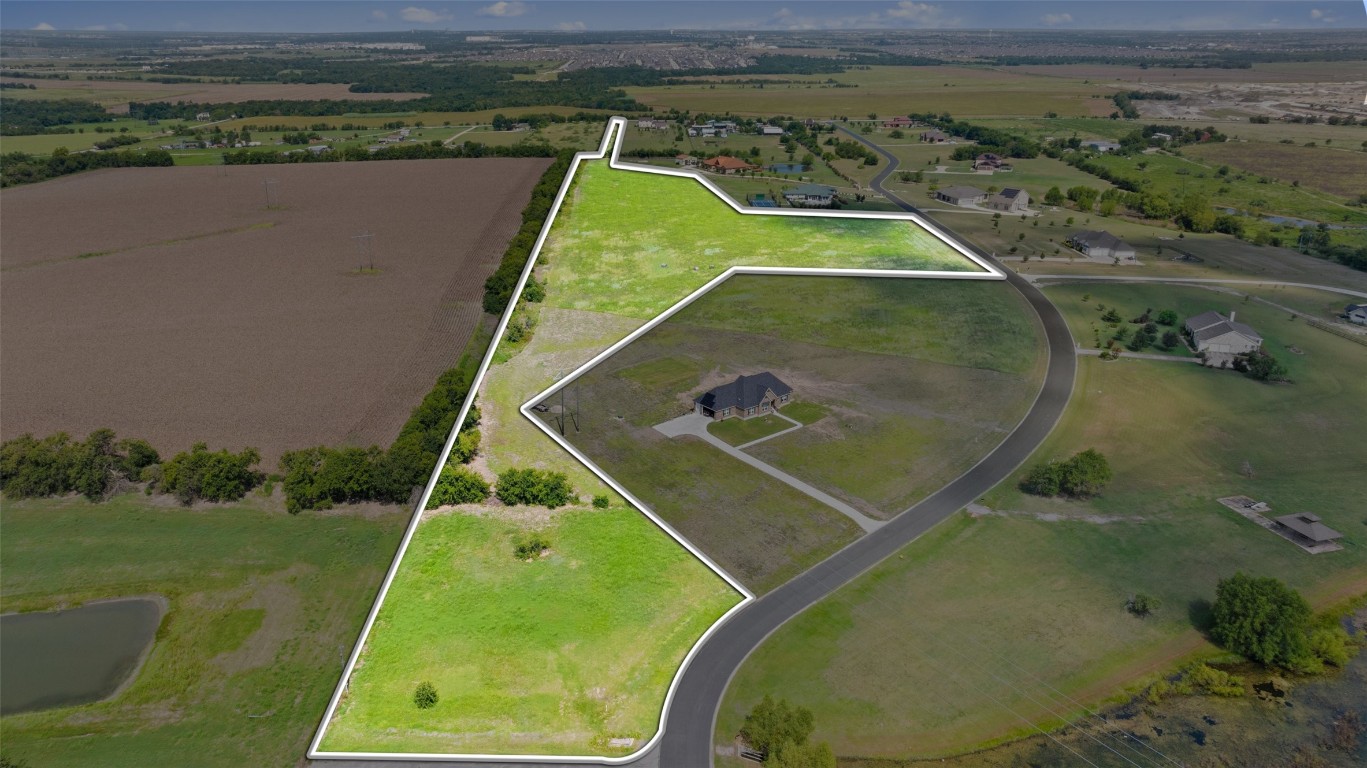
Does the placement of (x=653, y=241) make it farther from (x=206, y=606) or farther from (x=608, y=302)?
(x=206, y=606)

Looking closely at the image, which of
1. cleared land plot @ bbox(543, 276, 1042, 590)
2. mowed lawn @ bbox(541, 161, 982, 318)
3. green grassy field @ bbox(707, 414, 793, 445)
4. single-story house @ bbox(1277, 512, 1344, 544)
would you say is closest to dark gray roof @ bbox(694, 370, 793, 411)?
green grassy field @ bbox(707, 414, 793, 445)

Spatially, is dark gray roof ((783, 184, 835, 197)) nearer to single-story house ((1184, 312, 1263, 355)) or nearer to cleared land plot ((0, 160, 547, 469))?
cleared land plot ((0, 160, 547, 469))

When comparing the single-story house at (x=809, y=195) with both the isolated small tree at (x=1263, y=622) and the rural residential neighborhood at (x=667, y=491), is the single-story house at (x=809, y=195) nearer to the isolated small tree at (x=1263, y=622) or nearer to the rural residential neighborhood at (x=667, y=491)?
the rural residential neighborhood at (x=667, y=491)

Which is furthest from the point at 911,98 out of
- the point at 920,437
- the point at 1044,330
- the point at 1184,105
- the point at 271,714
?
the point at 271,714

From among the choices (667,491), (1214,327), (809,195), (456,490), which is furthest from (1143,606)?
(809,195)

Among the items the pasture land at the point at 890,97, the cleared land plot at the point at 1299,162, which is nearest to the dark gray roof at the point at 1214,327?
the cleared land plot at the point at 1299,162

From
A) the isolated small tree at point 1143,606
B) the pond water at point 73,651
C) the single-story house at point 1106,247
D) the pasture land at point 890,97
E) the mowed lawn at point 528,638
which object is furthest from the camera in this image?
the pasture land at point 890,97
